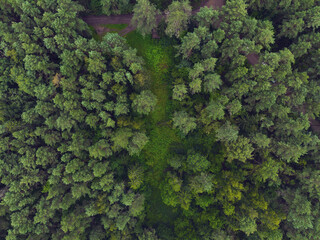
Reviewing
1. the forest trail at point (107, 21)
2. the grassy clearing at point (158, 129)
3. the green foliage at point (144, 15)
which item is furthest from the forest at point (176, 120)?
the forest trail at point (107, 21)

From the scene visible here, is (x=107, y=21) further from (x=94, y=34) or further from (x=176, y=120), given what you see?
(x=176, y=120)

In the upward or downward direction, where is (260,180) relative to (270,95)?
downward

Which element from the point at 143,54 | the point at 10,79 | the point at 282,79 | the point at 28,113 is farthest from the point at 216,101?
the point at 10,79

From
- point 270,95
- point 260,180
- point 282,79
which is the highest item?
point 282,79

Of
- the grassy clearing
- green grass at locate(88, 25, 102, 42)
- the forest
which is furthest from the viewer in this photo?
green grass at locate(88, 25, 102, 42)

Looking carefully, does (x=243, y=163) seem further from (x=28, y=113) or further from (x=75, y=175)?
(x=28, y=113)

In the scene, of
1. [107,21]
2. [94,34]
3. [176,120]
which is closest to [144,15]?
[107,21]

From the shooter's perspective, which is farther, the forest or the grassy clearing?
the grassy clearing

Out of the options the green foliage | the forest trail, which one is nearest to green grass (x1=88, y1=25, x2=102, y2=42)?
the forest trail

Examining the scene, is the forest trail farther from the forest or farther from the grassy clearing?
the grassy clearing
